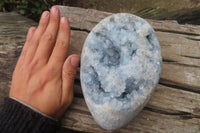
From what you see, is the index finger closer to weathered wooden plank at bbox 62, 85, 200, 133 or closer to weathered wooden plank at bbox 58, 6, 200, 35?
weathered wooden plank at bbox 58, 6, 200, 35

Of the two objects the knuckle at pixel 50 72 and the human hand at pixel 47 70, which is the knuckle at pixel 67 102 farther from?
the knuckle at pixel 50 72

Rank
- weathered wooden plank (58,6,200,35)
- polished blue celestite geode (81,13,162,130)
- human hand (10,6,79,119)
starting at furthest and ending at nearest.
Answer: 1. weathered wooden plank (58,6,200,35)
2. human hand (10,6,79,119)
3. polished blue celestite geode (81,13,162,130)

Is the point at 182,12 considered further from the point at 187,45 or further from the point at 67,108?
the point at 67,108

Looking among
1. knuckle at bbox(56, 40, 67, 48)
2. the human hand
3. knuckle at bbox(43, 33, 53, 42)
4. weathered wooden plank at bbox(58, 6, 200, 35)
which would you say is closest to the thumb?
the human hand

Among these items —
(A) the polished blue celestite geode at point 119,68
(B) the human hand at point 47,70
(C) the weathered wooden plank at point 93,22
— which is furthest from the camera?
(C) the weathered wooden plank at point 93,22

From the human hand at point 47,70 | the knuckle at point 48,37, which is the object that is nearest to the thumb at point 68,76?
the human hand at point 47,70

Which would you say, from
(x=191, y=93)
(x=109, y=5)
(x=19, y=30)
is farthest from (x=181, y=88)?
(x=109, y=5)

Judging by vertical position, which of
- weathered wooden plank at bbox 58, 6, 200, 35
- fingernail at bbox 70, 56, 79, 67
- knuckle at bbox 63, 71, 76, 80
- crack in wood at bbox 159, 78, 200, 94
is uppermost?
weathered wooden plank at bbox 58, 6, 200, 35
